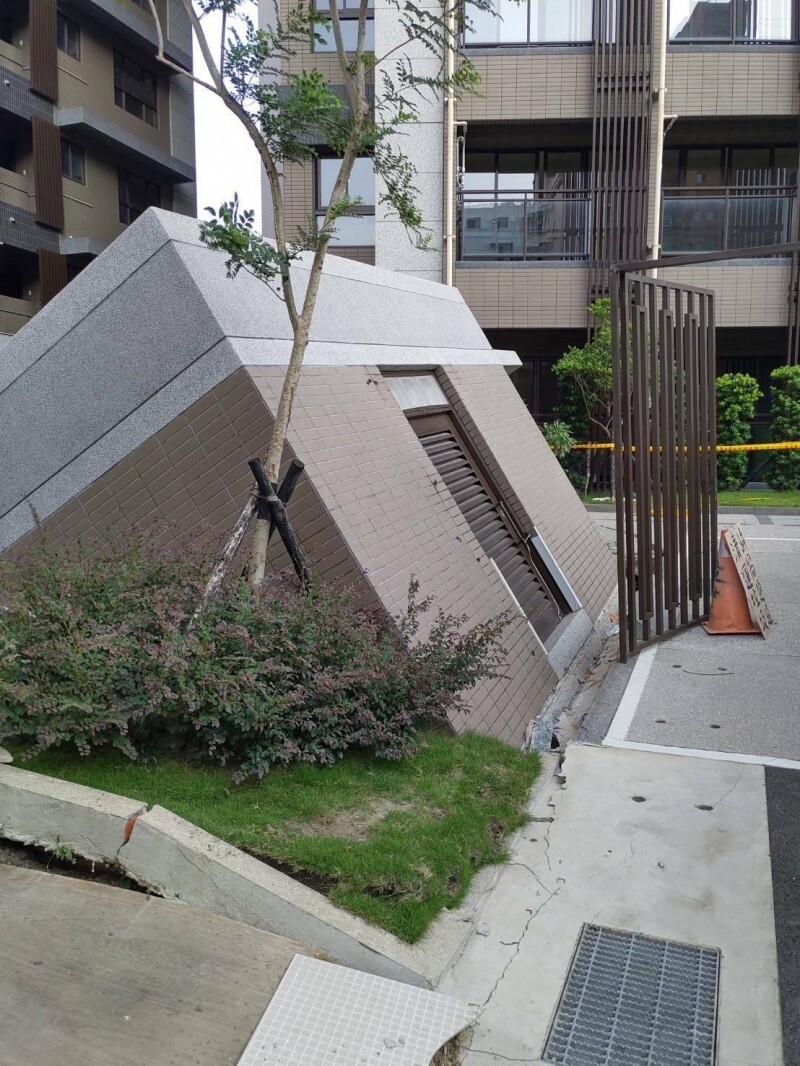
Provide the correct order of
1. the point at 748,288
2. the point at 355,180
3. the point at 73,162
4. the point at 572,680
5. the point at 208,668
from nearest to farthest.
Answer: the point at 208,668
the point at 572,680
the point at 748,288
the point at 355,180
the point at 73,162

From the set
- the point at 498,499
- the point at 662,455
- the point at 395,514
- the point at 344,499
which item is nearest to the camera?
the point at 344,499

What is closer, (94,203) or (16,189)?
(16,189)

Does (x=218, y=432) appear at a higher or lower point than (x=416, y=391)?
lower

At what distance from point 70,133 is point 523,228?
12.1 metres

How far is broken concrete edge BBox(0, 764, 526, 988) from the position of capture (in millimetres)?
3438

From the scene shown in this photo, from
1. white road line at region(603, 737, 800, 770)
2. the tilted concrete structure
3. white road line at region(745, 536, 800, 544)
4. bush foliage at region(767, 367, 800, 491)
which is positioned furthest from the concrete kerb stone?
bush foliage at region(767, 367, 800, 491)

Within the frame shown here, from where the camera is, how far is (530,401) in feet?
69.6

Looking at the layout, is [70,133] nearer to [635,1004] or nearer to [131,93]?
[131,93]

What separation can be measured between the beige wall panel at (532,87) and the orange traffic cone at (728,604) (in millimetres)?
13584

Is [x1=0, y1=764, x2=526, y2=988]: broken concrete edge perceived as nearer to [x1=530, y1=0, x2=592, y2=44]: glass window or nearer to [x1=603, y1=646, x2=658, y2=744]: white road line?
[x1=603, y1=646, x2=658, y2=744]: white road line

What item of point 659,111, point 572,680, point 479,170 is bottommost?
point 572,680

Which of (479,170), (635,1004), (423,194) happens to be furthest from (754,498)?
(635,1004)

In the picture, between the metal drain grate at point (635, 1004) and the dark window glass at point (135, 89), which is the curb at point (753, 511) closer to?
the metal drain grate at point (635, 1004)

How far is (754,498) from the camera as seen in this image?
1689 cm
